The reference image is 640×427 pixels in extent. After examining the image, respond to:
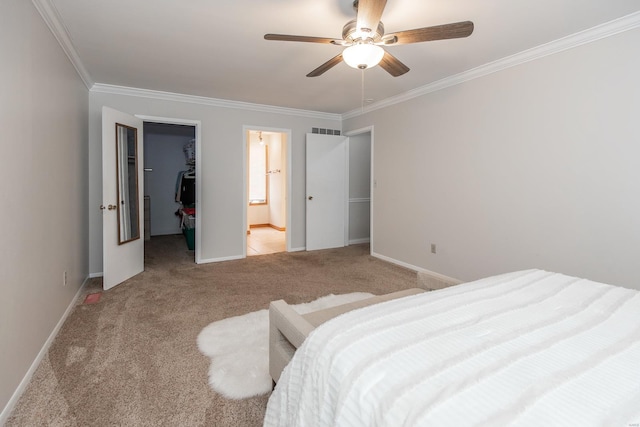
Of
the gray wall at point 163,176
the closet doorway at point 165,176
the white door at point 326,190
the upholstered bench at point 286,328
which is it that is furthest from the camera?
the gray wall at point 163,176

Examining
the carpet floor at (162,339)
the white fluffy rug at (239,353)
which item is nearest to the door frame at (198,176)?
the carpet floor at (162,339)

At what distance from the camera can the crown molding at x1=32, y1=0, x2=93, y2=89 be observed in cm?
214

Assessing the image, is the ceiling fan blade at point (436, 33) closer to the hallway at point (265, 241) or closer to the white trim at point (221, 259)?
the white trim at point (221, 259)

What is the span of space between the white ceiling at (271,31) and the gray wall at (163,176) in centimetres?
313

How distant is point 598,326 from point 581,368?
40 cm

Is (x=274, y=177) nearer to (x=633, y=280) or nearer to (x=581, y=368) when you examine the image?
(x=633, y=280)

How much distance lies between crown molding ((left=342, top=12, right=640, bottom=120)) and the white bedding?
2.19 m

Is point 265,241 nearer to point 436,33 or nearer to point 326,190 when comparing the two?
point 326,190

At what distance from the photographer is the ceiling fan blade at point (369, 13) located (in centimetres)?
167

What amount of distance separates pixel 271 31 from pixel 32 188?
2042 mm

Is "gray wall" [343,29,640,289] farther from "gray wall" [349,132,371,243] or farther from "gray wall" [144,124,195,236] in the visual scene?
"gray wall" [144,124,195,236]

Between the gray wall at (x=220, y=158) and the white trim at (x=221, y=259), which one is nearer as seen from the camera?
the gray wall at (x=220, y=158)

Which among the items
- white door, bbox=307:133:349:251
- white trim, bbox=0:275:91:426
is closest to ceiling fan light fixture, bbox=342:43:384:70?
white trim, bbox=0:275:91:426

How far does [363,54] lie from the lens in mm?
2039
